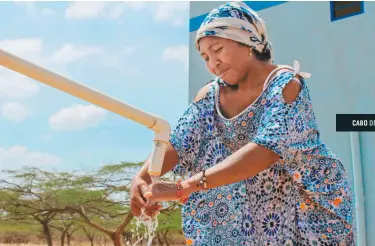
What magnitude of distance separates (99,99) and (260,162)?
0.37 metres

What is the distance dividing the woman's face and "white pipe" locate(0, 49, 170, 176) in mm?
242

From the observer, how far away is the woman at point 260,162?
111cm

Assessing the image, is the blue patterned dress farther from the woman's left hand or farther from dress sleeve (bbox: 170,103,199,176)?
the woman's left hand

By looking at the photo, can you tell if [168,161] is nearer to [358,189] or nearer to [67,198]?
[358,189]

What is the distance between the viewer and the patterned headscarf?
1.18 m

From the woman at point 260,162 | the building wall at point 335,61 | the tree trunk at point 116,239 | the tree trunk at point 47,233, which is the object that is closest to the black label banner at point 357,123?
the building wall at point 335,61

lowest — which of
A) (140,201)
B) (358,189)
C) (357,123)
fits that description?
(140,201)

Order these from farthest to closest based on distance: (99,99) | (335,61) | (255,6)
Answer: (255,6) → (335,61) → (99,99)

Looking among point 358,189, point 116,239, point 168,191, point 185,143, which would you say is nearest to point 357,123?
point 358,189

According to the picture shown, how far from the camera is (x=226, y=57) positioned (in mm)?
1202

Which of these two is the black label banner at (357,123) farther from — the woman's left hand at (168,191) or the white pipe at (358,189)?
the woman's left hand at (168,191)

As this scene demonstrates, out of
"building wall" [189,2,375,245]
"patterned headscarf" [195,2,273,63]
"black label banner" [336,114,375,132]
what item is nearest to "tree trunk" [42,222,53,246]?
"building wall" [189,2,375,245]

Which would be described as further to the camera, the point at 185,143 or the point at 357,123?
the point at 357,123

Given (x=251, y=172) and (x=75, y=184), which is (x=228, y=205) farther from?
(x=75, y=184)
